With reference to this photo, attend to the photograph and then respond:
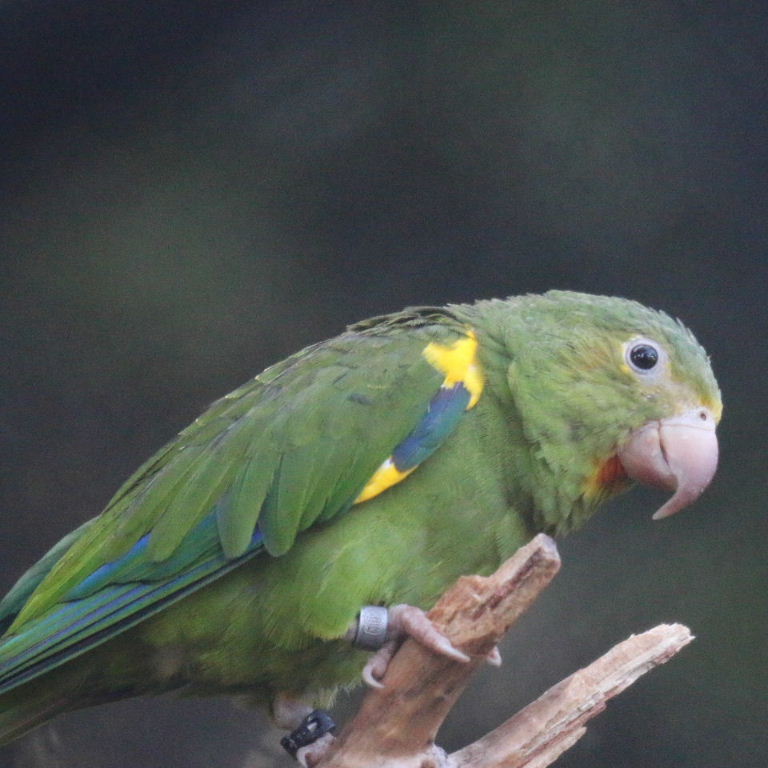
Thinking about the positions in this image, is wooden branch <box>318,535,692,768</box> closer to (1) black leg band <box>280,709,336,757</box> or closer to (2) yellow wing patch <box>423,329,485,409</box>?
(1) black leg band <box>280,709,336,757</box>

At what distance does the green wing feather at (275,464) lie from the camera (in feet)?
7.28

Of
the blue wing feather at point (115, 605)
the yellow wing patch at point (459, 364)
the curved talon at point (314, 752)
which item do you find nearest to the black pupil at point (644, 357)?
the yellow wing patch at point (459, 364)

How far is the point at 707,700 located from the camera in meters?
3.46

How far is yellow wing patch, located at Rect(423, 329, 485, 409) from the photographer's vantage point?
2.32 metres

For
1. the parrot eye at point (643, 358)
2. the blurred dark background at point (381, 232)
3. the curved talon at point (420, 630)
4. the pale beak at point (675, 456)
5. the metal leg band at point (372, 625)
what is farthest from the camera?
the blurred dark background at point (381, 232)

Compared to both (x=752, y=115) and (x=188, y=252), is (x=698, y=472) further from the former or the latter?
(x=188, y=252)

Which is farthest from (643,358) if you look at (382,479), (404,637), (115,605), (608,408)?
(115,605)

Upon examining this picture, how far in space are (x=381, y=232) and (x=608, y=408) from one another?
1.41 m

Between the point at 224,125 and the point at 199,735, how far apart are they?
2023 millimetres

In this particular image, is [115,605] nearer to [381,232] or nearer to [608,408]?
[608,408]

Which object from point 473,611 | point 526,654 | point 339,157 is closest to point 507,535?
point 473,611

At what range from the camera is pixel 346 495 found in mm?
2209

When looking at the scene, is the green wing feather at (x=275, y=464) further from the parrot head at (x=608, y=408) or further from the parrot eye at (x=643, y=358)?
the parrot eye at (x=643, y=358)

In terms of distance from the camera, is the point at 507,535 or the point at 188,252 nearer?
the point at 507,535
